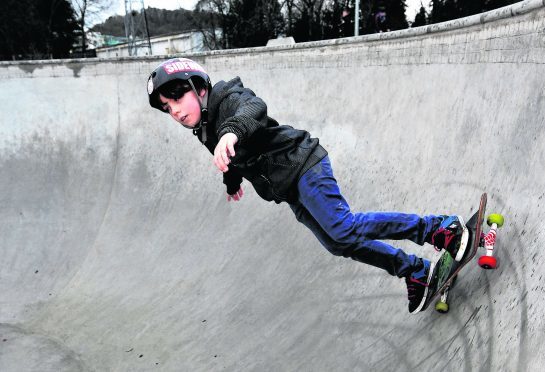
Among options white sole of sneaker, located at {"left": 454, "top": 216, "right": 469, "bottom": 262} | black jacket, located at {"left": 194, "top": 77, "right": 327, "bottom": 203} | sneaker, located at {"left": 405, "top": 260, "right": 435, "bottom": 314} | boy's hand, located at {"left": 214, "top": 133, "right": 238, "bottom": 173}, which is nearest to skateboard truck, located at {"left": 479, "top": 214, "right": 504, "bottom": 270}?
white sole of sneaker, located at {"left": 454, "top": 216, "right": 469, "bottom": 262}

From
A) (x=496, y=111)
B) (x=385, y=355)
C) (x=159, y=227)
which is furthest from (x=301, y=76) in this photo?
(x=385, y=355)

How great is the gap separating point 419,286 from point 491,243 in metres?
0.56

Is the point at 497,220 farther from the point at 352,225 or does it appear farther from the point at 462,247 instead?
the point at 352,225

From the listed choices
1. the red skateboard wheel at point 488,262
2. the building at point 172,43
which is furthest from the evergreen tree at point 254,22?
the red skateboard wheel at point 488,262

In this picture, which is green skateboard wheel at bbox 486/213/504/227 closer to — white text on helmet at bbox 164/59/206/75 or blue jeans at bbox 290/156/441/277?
blue jeans at bbox 290/156/441/277

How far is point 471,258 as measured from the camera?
83.8 inches

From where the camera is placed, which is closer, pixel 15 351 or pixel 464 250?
pixel 464 250

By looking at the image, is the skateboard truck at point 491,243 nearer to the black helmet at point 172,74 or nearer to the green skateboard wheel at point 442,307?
the green skateboard wheel at point 442,307

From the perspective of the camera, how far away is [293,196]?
104 inches

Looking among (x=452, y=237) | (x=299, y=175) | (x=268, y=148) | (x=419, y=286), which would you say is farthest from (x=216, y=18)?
(x=452, y=237)

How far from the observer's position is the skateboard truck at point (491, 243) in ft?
7.30

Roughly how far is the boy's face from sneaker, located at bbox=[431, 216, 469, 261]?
5.44 feet

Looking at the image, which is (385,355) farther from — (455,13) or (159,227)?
(455,13)

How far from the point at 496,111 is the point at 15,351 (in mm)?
5034
